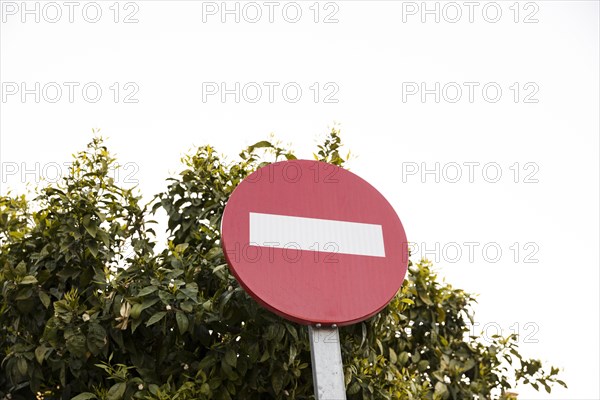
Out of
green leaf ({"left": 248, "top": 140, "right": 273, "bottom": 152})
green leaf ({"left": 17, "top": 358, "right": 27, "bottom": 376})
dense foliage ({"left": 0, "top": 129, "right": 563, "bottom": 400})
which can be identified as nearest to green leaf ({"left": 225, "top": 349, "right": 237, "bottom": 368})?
dense foliage ({"left": 0, "top": 129, "right": 563, "bottom": 400})

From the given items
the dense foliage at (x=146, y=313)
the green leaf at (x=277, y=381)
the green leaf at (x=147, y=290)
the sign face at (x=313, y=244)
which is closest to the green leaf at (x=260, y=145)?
the dense foliage at (x=146, y=313)

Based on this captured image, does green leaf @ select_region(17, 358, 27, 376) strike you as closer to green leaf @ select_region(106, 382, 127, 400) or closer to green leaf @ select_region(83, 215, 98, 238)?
green leaf @ select_region(106, 382, 127, 400)

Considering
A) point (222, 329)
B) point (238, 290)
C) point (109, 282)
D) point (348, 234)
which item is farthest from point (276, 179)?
point (109, 282)

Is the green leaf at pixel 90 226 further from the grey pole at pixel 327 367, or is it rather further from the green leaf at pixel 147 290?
the grey pole at pixel 327 367

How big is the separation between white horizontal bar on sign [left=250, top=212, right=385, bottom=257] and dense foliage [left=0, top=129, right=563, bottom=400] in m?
0.41

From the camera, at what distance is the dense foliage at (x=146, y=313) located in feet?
7.18

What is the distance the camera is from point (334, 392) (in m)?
1.59

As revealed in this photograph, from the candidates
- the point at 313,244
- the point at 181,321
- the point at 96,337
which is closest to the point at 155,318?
the point at 181,321

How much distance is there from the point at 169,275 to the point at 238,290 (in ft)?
0.81

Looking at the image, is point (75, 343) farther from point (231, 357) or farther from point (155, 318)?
point (231, 357)

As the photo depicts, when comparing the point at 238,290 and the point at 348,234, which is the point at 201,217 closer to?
the point at 238,290

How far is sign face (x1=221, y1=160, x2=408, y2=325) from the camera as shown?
69.0 inches

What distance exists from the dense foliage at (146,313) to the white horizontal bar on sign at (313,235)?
408 millimetres

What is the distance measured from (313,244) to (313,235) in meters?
0.03
